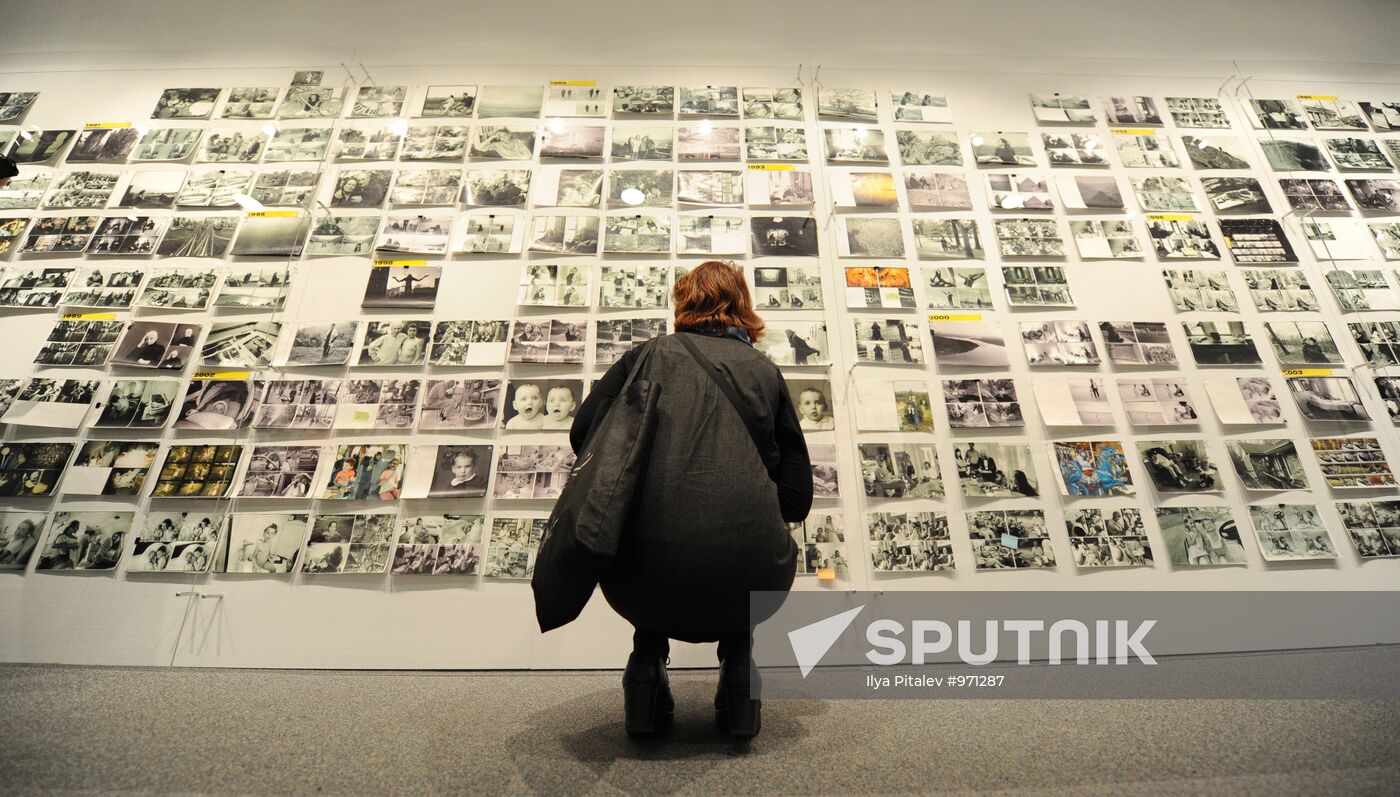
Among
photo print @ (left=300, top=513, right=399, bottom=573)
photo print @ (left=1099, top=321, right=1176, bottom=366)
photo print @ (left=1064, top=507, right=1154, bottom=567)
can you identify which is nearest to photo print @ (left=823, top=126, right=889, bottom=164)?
photo print @ (left=1099, top=321, right=1176, bottom=366)

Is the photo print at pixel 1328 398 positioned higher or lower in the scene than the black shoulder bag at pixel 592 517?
higher

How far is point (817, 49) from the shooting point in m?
3.58

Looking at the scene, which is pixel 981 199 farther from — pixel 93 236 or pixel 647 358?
pixel 93 236

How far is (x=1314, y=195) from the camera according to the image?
3312 mm

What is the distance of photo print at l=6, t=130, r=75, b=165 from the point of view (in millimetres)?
3248

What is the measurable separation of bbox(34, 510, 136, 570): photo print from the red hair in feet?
9.28

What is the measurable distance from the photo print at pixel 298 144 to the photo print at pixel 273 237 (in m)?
0.42

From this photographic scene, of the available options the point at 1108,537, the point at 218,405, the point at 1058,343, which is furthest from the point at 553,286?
the point at 1108,537

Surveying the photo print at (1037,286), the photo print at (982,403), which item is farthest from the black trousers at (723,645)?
the photo print at (1037,286)

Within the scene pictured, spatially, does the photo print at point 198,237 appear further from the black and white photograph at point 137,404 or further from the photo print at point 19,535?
the photo print at point 19,535

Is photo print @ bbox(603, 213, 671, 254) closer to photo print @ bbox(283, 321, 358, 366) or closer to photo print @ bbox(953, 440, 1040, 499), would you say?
photo print @ bbox(283, 321, 358, 366)

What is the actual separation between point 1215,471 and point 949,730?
224cm

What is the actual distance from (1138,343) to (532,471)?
124 inches

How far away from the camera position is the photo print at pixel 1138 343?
2934 millimetres
